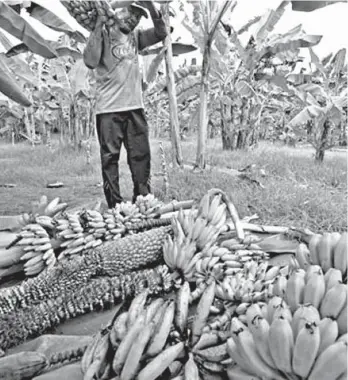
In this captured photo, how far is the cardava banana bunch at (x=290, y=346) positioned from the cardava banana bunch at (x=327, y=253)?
0.30m

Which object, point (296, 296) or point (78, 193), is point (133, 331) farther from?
point (78, 193)

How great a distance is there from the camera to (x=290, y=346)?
75cm

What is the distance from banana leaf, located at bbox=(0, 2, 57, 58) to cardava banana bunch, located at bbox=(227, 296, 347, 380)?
8.38ft

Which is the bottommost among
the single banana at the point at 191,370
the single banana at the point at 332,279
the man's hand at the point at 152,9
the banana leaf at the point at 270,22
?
the single banana at the point at 191,370

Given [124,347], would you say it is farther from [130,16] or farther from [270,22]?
[270,22]

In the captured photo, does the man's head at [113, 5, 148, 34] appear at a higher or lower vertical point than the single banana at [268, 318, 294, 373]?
higher

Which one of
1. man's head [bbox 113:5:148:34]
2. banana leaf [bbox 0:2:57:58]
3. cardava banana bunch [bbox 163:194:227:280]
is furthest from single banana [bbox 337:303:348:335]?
banana leaf [bbox 0:2:57:58]

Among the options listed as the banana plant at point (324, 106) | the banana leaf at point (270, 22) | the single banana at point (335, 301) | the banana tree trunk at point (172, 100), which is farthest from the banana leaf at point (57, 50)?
the single banana at point (335, 301)

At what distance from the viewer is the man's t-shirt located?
2.67 metres

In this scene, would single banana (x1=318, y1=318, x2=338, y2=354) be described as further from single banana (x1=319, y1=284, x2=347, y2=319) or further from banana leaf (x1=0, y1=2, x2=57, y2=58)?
banana leaf (x1=0, y1=2, x2=57, y2=58)

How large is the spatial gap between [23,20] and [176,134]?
1.88 metres

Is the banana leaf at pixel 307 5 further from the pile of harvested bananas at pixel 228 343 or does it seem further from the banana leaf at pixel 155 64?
the pile of harvested bananas at pixel 228 343

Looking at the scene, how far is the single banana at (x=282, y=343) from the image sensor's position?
74 centimetres

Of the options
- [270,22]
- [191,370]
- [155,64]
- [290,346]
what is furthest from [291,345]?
[270,22]
